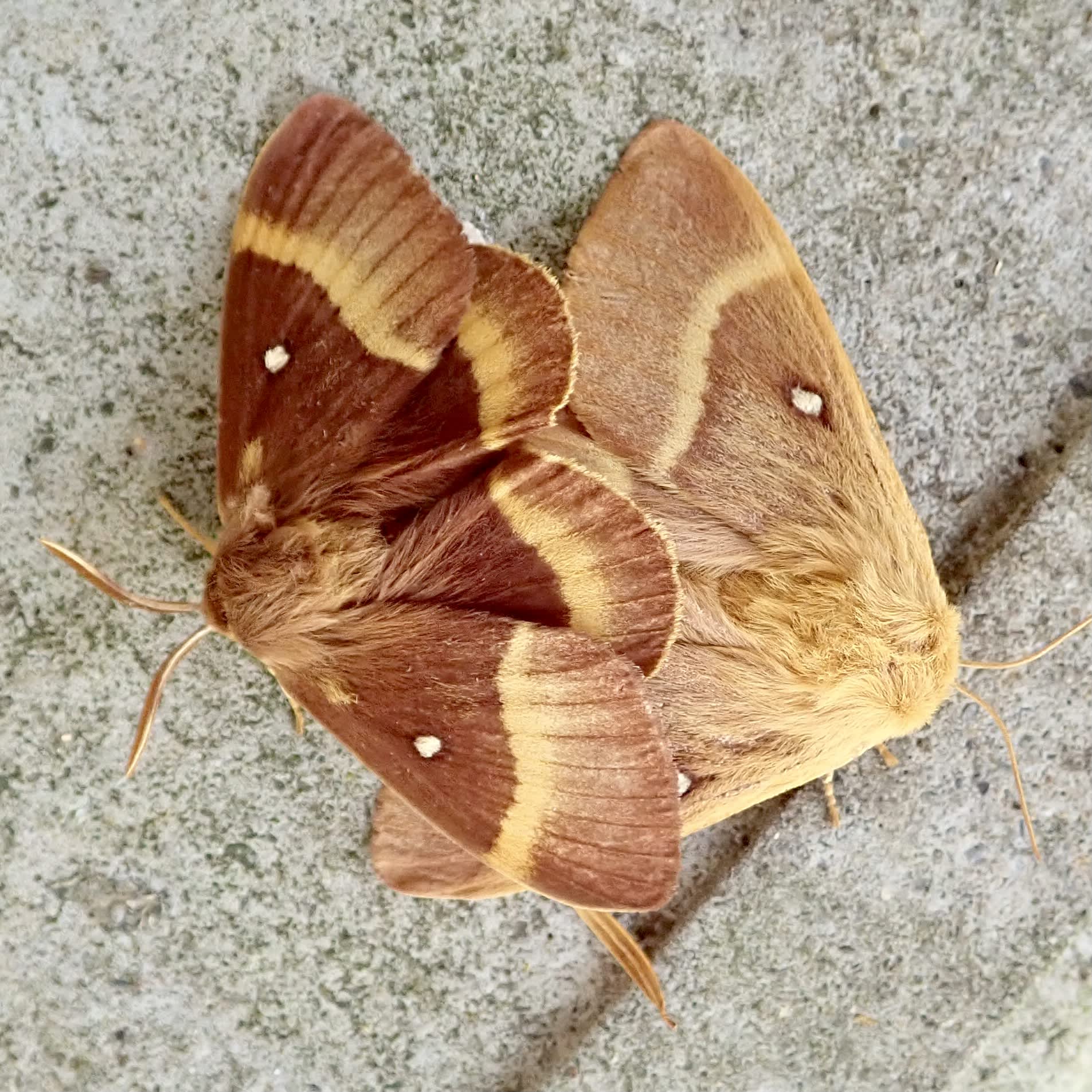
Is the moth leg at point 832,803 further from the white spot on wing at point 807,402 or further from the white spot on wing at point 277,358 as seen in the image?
the white spot on wing at point 277,358

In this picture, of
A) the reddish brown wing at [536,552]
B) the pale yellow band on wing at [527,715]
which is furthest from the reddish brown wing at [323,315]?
the pale yellow band on wing at [527,715]

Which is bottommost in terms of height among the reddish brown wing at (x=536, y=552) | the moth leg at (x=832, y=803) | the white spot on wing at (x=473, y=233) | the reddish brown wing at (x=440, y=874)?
the reddish brown wing at (x=440, y=874)

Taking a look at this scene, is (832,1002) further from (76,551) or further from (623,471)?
(76,551)

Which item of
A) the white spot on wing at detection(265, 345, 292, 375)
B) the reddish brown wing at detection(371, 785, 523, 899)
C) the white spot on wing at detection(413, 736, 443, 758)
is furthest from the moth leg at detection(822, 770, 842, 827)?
the white spot on wing at detection(265, 345, 292, 375)

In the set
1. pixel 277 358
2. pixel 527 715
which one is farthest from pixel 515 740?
pixel 277 358

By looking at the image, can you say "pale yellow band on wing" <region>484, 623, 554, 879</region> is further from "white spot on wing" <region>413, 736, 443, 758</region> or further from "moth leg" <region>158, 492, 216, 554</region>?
"moth leg" <region>158, 492, 216, 554</region>

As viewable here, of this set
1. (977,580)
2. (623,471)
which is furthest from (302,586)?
(977,580)
